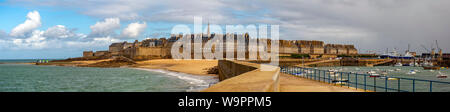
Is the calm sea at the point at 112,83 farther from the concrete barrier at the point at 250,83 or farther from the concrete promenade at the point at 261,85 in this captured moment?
the concrete barrier at the point at 250,83

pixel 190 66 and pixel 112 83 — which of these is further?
pixel 190 66

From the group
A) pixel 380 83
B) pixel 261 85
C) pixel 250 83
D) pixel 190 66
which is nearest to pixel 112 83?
pixel 250 83

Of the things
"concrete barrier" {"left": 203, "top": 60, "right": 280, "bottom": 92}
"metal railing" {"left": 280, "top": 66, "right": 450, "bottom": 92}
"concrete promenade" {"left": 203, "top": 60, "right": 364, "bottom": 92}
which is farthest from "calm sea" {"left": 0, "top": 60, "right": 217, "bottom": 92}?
"concrete barrier" {"left": 203, "top": 60, "right": 280, "bottom": 92}

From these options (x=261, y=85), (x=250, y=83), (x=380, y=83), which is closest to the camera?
(x=261, y=85)

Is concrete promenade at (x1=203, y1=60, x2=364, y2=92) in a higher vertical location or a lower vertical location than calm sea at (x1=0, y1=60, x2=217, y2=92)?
higher

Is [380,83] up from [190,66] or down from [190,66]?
down

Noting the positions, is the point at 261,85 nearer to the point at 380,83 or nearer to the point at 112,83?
the point at 112,83

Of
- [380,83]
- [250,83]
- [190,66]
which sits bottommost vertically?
[380,83]

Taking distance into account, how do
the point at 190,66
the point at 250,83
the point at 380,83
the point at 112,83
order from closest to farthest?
the point at 250,83 → the point at 112,83 → the point at 380,83 → the point at 190,66

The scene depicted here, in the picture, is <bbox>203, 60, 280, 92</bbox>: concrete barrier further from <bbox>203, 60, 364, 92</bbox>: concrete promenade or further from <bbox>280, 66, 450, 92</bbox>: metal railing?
<bbox>280, 66, 450, 92</bbox>: metal railing

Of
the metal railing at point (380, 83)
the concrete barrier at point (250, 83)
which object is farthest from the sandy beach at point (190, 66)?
the concrete barrier at point (250, 83)
